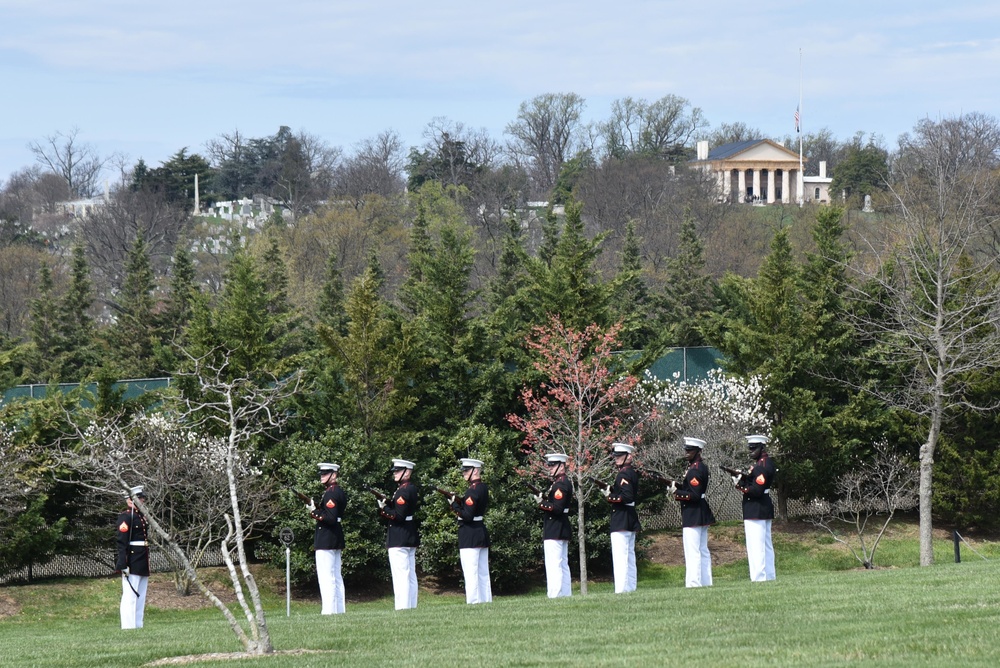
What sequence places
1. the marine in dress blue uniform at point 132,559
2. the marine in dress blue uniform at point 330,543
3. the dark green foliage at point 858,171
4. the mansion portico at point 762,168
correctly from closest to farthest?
the marine in dress blue uniform at point 132,559 < the marine in dress blue uniform at point 330,543 < the dark green foliage at point 858,171 < the mansion portico at point 762,168

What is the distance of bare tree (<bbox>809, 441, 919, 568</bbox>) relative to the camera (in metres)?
29.7

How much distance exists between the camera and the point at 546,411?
26625 millimetres

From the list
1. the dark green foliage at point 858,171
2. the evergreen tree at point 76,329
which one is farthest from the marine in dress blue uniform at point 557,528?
the dark green foliage at point 858,171

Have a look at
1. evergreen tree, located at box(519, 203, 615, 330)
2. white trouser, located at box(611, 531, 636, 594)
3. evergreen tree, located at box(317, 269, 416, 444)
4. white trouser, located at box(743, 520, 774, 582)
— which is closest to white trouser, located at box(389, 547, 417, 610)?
white trouser, located at box(611, 531, 636, 594)

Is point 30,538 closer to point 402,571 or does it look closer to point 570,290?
point 402,571

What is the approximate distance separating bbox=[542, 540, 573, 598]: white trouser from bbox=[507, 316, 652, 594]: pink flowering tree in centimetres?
575

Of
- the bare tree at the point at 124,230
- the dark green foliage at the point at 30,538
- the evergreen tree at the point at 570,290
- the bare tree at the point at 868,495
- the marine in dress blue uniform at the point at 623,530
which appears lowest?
the bare tree at the point at 868,495

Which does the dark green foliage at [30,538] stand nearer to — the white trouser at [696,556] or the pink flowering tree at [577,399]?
the pink flowering tree at [577,399]

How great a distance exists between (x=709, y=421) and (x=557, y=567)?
13.0 metres

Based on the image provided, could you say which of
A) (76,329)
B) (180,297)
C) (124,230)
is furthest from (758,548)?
(124,230)

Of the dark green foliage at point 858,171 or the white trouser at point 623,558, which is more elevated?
the dark green foliage at point 858,171

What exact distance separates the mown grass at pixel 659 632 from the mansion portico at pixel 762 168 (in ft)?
381

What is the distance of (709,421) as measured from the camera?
29.8 metres

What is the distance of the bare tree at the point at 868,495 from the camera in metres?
29.7
